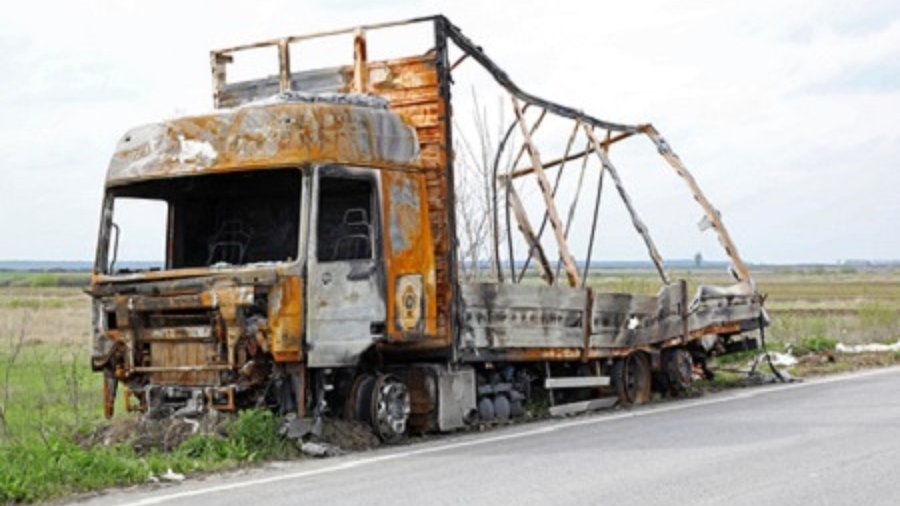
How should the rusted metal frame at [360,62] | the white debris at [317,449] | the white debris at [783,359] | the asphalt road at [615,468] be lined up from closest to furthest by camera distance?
the asphalt road at [615,468] < the white debris at [317,449] < the rusted metal frame at [360,62] < the white debris at [783,359]

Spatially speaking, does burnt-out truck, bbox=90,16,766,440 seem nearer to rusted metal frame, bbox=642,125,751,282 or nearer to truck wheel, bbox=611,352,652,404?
truck wheel, bbox=611,352,652,404

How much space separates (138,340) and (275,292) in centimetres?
160

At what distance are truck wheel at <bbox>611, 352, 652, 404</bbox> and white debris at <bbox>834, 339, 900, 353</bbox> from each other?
9.53 meters

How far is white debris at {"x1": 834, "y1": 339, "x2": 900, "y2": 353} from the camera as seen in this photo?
2564cm

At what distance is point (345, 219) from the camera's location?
1272 centimetres

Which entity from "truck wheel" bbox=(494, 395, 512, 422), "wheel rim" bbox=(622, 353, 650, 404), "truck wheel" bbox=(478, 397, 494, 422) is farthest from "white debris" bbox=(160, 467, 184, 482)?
"wheel rim" bbox=(622, 353, 650, 404)

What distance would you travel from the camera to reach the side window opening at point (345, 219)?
41.1ft

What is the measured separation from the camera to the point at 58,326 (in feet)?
132

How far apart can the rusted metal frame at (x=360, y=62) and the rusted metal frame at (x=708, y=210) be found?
6854 millimetres

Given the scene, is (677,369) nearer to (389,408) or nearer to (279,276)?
(389,408)

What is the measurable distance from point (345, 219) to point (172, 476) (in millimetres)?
3431

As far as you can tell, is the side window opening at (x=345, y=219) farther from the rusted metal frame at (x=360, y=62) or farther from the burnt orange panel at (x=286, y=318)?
the rusted metal frame at (x=360, y=62)

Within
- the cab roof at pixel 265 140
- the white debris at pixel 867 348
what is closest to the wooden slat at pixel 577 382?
the cab roof at pixel 265 140

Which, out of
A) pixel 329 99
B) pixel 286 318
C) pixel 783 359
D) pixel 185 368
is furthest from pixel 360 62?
pixel 783 359
